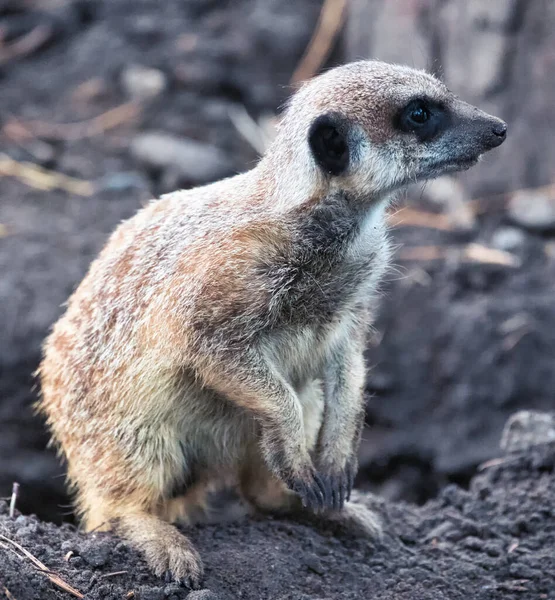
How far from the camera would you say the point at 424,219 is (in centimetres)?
662

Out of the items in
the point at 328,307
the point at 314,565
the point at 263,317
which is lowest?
the point at 314,565

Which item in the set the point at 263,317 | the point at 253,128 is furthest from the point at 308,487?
the point at 253,128

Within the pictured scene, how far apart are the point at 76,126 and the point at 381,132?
451cm

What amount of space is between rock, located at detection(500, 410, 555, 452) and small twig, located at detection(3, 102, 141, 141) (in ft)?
13.6

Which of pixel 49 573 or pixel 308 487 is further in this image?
pixel 308 487

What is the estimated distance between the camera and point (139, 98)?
7551mm

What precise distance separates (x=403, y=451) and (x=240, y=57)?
3829 millimetres

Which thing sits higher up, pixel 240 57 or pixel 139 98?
pixel 240 57

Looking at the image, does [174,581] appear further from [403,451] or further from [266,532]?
[403,451]

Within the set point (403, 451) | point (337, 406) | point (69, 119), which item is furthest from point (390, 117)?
point (69, 119)

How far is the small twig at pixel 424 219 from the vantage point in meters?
6.51

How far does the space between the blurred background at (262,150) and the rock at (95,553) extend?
1421 millimetres

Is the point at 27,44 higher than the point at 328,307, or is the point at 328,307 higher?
the point at 27,44

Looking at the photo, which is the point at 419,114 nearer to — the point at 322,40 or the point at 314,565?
the point at 314,565
